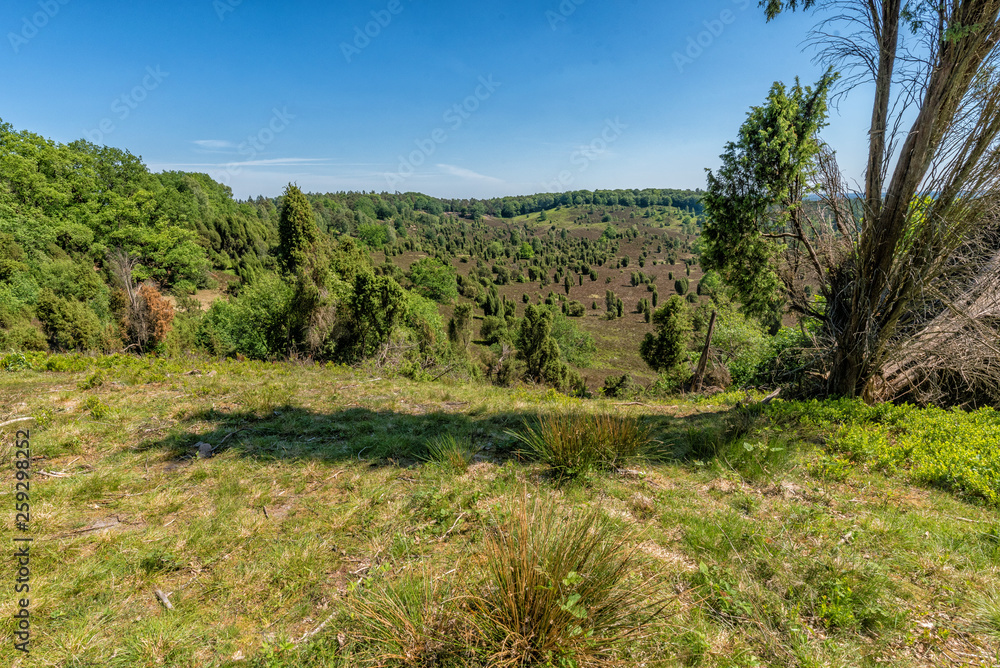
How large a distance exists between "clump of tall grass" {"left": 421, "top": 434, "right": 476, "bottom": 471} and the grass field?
0.04 metres

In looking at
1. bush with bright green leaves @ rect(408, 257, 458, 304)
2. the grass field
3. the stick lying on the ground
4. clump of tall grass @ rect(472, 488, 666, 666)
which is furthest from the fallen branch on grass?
bush with bright green leaves @ rect(408, 257, 458, 304)

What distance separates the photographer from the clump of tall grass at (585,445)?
392cm

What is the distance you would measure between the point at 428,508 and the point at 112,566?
2119 millimetres

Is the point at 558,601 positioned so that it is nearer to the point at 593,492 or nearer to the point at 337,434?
the point at 593,492

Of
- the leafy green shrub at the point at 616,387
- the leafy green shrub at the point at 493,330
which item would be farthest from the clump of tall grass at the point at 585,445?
the leafy green shrub at the point at 493,330

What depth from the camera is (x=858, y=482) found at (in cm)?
382

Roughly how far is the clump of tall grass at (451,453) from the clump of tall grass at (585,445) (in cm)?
61

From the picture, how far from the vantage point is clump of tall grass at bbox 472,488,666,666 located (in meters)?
1.83

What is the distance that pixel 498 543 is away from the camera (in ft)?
7.66

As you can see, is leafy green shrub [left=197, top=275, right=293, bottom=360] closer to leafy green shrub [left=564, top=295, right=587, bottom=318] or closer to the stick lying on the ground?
the stick lying on the ground

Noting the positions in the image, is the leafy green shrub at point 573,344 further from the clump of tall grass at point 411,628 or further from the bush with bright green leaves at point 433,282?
the clump of tall grass at point 411,628

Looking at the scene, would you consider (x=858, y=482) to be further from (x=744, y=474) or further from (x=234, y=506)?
(x=234, y=506)

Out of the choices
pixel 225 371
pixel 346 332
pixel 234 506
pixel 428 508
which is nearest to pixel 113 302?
pixel 346 332

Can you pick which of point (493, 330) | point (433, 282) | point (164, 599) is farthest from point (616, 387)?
point (433, 282)
